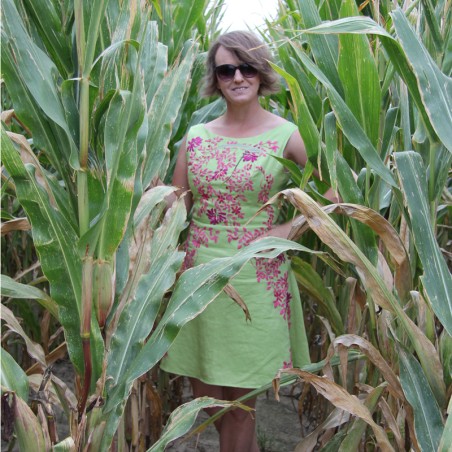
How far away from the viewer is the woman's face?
Result: 158cm

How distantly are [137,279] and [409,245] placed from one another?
0.49 metres

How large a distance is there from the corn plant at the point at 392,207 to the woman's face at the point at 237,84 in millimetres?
259

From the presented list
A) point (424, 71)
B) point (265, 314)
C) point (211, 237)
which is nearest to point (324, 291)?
point (265, 314)

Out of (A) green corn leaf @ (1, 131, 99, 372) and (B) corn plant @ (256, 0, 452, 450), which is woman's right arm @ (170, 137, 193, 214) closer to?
(B) corn plant @ (256, 0, 452, 450)

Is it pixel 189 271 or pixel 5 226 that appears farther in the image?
pixel 5 226

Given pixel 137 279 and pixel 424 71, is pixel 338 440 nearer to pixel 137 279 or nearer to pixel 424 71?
pixel 137 279

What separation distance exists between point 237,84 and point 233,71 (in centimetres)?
3

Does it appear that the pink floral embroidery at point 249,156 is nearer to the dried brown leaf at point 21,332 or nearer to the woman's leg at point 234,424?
the woman's leg at point 234,424

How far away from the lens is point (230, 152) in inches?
62.1

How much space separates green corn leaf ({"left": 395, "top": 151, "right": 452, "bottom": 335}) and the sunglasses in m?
0.61

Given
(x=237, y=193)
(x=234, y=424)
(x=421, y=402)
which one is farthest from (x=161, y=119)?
(x=234, y=424)

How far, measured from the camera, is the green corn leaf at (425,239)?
101 cm

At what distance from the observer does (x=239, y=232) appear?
61.4 inches

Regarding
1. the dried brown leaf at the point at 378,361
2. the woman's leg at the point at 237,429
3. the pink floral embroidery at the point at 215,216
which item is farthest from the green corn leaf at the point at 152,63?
the woman's leg at the point at 237,429
